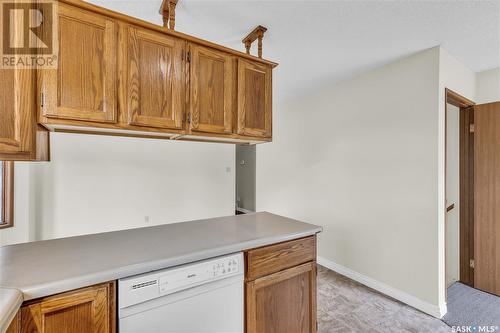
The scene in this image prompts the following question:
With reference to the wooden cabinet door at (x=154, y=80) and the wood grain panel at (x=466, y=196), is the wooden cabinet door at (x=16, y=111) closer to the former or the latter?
the wooden cabinet door at (x=154, y=80)

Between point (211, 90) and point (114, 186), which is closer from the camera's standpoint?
point (211, 90)

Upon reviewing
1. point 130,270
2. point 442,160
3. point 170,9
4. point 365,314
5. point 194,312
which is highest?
point 170,9

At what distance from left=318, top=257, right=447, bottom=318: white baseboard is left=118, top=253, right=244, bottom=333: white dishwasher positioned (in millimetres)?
1869

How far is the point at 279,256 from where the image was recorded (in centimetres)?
153

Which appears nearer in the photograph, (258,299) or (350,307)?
(258,299)

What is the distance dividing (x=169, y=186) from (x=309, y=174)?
8.07ft

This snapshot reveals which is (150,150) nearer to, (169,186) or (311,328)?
(169,186)

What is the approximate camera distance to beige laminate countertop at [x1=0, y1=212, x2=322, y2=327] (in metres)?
0.96

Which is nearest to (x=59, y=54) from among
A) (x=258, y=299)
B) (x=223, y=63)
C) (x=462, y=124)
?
(x=223, y=63)

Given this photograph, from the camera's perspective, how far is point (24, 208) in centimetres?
304

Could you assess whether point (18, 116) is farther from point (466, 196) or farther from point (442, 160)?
point (466, 196)

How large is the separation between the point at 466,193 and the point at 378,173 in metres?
1.03

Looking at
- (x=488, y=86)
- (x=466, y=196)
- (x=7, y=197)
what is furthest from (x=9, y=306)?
(x=488, y=86)

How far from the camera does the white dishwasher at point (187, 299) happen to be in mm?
1076
